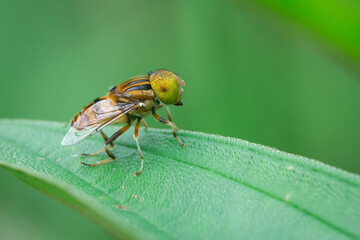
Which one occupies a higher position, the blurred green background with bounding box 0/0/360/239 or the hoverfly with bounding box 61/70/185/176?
the blurred green background with bounding box 0/0/360/239

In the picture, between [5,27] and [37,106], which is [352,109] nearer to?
[37,106]

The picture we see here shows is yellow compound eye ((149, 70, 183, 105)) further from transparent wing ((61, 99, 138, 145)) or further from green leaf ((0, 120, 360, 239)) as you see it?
green leaf ((0, 120, 360, 239))

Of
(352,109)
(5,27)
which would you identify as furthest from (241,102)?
(5,27)

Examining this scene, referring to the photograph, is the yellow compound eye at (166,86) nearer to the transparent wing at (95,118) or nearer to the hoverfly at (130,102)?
the hoverfly at (130,102)

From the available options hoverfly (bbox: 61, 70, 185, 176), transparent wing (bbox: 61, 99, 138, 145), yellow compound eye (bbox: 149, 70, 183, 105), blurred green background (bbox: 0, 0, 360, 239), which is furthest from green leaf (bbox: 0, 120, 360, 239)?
blurred green background (bbox: 0, 0, 360, 239)

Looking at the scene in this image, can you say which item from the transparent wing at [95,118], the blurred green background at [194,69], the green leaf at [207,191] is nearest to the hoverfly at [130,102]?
the transparent wing at [95,118]
